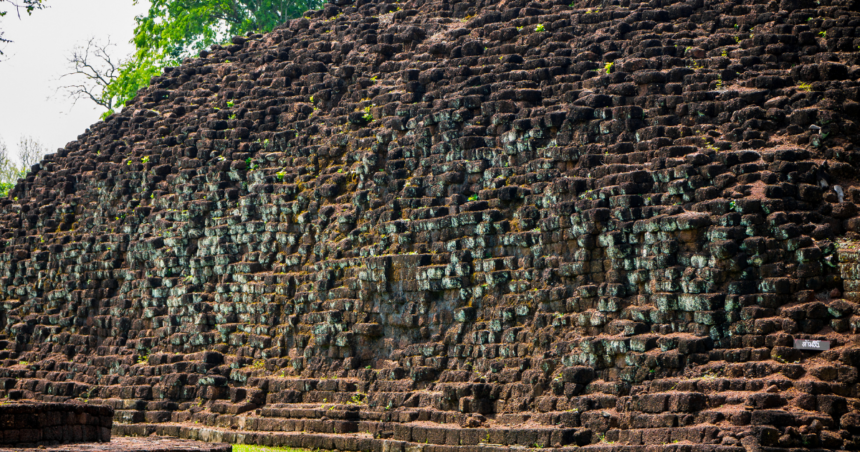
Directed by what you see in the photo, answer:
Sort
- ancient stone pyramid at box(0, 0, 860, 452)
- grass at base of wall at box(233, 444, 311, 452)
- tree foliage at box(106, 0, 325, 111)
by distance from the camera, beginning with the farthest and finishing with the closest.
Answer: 1. tree foliage at box(106, 0, 325, 111)
2. grass at base of wall at box(233, 444, 311, 452)
3. ancient stone pyramid at box(0, 0, 860, 452)

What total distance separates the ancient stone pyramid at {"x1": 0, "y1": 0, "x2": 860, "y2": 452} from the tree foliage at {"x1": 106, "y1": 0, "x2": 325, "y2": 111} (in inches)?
457

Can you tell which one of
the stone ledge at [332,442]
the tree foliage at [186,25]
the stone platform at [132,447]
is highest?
the tree foliage at [186,25]

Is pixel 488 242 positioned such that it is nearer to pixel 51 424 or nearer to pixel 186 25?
pixel 51 424

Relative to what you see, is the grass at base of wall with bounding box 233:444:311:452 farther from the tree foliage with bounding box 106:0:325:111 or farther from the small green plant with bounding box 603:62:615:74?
the tree foliage with bounding box 106:0:325:111

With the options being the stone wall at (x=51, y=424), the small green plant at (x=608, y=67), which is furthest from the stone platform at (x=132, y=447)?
the small green plant at (x=608, y=67)

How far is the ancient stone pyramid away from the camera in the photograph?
1246cm

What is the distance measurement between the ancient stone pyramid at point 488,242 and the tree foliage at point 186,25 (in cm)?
1160

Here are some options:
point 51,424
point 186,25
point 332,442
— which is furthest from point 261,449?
point 186,25

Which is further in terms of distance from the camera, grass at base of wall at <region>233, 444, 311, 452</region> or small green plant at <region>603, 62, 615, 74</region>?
small green plant at <region>603, 62, 615, 74</region>

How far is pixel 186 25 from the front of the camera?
34.2m

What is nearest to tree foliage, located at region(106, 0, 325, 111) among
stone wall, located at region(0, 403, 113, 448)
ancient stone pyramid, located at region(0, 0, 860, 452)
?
ancient stone pyramid, located at region(0, 0, 860, 452)

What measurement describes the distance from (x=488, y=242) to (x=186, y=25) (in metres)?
22.1

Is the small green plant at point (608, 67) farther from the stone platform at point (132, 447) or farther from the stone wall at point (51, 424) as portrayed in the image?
the stone wall at point (51, 424)

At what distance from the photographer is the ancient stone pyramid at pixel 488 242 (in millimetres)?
12461
